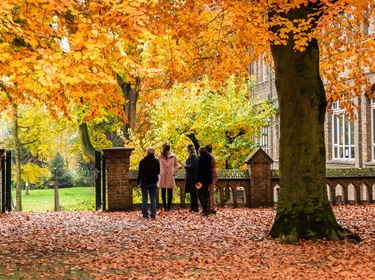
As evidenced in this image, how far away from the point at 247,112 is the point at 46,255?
19.6 m

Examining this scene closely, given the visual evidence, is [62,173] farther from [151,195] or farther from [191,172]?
[151,195]

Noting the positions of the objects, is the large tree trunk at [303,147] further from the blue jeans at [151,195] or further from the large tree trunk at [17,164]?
the large tree trunk at [17,164]

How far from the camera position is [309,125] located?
1244 cm

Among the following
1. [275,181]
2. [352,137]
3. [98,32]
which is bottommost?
[275,181]

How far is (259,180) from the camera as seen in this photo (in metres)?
20.2

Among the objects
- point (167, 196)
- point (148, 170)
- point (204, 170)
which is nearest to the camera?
point (148, 170)

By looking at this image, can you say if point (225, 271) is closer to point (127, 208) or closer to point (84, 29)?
point (84, 29)

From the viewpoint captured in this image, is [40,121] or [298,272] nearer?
[298,272]

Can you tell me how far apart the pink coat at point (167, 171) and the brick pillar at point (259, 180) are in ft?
9.16

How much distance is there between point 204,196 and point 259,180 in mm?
3377

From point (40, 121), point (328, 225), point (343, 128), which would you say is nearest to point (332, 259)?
point (328, 225)

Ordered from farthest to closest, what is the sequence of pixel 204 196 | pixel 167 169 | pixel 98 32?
pixel 167 169 → pixel 204 196 → pixel 98 32

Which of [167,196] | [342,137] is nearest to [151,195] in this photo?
[167,196]

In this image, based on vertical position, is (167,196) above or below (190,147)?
below
